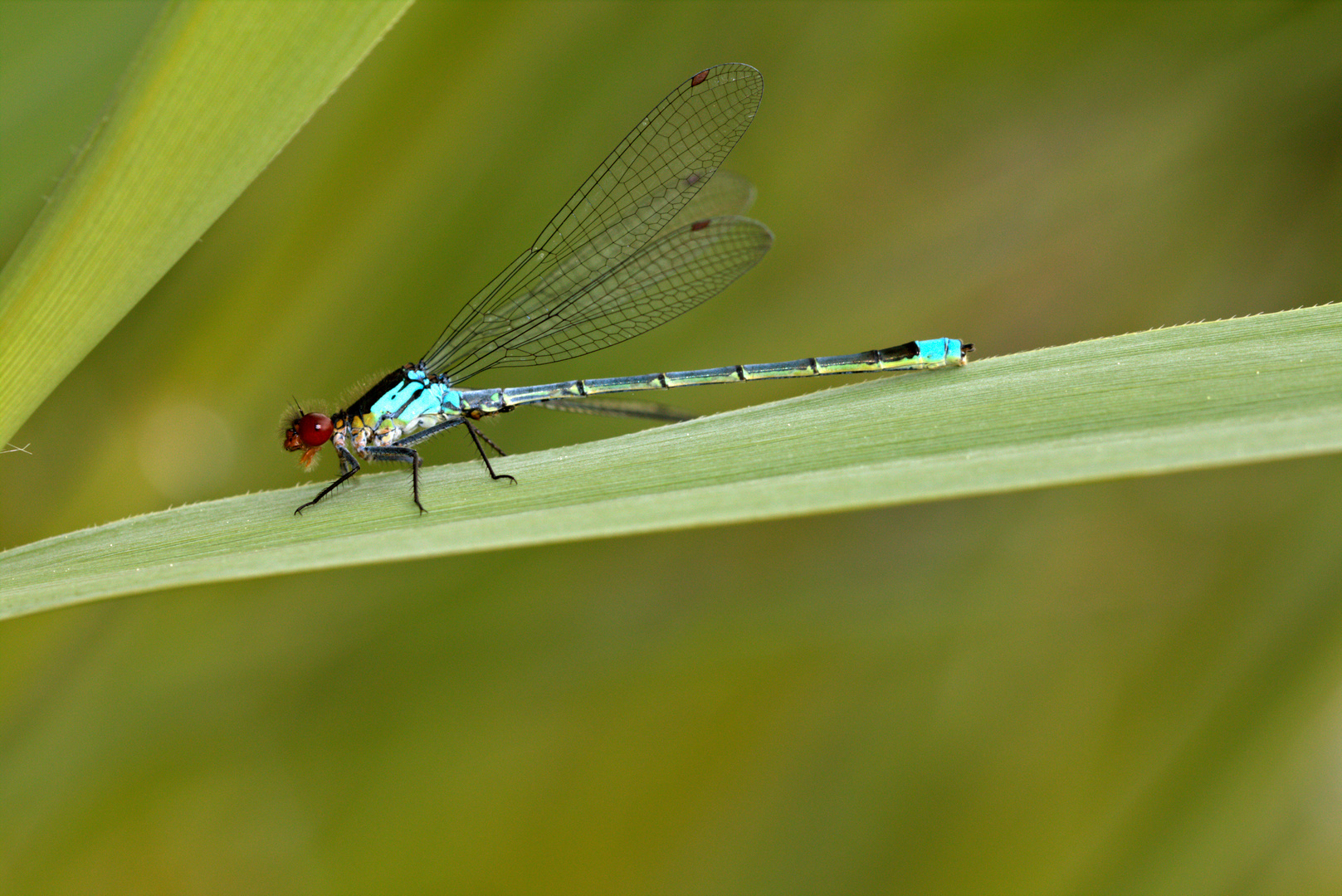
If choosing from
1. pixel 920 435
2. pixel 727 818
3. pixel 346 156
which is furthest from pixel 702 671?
pixel 346 156

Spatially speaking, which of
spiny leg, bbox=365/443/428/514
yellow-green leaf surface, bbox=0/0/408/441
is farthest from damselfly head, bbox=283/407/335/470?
yellow-green leaf surface, bbox=0/0/408/441

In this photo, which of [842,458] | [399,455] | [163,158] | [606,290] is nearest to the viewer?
[163,158]

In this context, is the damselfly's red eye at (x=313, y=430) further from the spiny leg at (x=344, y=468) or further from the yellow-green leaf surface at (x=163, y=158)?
the yellow-green leaf surface at (x=163, y=158)

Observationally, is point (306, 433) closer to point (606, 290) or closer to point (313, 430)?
point (313, 430)

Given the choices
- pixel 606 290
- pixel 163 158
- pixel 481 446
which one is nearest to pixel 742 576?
pixel 481 446

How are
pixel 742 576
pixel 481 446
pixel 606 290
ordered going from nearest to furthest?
pixel 481 446 < pixel 742 576 < pixel 606 290

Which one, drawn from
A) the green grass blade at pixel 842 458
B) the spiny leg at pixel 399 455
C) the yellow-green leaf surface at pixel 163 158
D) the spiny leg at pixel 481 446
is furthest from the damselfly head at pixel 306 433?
the yellow-green leaf surface at pixel 163 158
